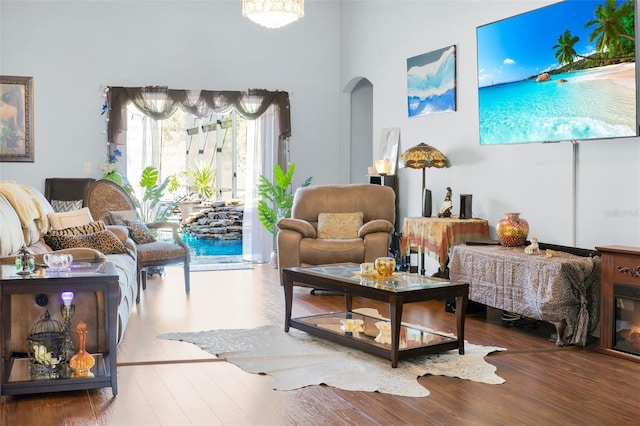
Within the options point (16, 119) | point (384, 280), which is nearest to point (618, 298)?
point (384, 280)

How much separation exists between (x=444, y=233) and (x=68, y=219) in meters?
3.08

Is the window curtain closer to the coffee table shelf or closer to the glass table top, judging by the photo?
the glass table top

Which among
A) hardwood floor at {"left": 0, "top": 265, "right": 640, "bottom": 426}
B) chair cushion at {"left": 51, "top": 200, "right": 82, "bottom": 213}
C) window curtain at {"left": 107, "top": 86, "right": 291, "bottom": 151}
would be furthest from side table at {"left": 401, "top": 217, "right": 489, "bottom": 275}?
chair cushion at {"left": 51, "top": 200, "right": 82, "bottom": 213}

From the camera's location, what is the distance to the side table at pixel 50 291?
345 cm

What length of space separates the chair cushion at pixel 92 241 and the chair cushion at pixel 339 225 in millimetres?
2099

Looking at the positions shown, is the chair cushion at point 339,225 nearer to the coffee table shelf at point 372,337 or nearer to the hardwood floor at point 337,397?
the coffee table shelf at point 372,337

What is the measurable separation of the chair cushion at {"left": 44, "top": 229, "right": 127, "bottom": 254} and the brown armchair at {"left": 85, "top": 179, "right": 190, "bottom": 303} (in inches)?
25.1

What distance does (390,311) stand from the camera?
400 cm

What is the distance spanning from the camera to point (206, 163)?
14.2 m

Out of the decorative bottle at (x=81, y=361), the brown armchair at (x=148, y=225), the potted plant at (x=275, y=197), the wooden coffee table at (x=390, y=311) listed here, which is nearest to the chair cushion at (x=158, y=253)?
the brown armchair at (x=148, y=225)

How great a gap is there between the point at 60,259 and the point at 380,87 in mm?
5263

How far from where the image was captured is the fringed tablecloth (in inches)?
181

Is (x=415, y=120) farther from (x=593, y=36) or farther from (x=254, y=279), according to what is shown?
(x=593, y=36)

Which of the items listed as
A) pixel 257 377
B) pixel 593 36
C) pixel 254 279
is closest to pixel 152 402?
pixel 257 377
